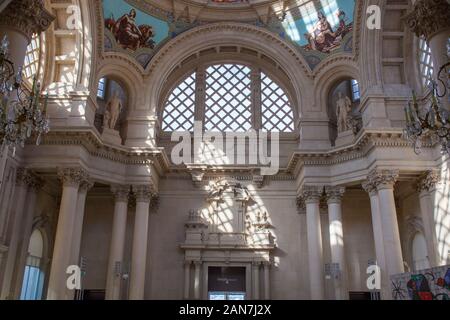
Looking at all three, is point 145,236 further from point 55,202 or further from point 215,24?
point 215,24

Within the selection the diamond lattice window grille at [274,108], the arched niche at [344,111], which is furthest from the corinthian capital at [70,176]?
the arched niche at [344,111]

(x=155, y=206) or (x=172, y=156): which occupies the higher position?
(x=172, y=156)

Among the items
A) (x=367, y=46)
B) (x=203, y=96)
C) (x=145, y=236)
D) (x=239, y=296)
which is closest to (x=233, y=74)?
(x=203, y=96)

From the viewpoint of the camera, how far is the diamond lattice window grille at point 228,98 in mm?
20141

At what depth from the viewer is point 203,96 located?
20.5 meters

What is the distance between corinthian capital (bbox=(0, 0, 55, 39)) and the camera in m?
9.59

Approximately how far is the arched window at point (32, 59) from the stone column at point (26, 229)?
3.85 m

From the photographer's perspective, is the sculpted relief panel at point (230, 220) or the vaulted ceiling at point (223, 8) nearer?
the sculpted relief panel at point (230, 220)

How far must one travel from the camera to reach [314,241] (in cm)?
1642

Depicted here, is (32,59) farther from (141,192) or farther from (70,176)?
(141,192)

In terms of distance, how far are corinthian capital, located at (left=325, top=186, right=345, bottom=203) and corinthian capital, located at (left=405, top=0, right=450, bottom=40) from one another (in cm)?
764

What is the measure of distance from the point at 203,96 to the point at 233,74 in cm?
195

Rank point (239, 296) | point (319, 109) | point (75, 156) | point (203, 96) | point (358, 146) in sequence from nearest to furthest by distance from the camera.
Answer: point (75, 156)
point (358, 146)
point (239, 296)
point (319, 109)
point (203, 96)

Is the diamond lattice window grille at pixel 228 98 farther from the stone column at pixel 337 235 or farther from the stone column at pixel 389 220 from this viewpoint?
the stone column at pixel 389 220
